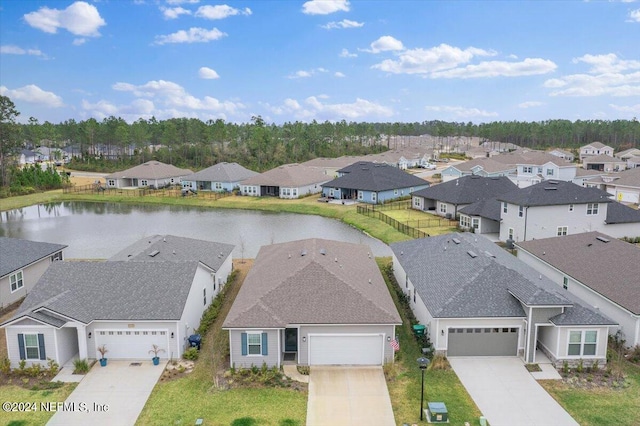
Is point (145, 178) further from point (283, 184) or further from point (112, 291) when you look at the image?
point (112, 291)

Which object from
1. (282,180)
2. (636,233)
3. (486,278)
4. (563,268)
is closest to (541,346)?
(486,278)

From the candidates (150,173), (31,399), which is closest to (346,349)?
(31,399)

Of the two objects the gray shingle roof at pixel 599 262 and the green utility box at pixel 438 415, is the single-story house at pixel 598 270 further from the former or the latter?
the green utility box at pixel 438 415

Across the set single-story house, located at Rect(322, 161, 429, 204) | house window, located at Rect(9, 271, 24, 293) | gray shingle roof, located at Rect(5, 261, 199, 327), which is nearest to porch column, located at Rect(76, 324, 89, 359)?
gray shingle roof, located at Rect(5, 261, 199, 327)

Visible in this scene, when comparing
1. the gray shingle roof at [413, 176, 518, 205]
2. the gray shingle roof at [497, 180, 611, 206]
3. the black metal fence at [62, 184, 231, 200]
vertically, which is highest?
the gray shingle roof at [497, 180, 611, 206]

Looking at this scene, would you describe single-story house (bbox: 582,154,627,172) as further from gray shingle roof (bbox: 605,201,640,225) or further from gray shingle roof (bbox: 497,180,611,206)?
gray shingle roof (bbox: 497,180,611,206)

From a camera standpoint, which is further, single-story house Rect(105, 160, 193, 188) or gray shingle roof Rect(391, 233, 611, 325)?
single-story house Rect(105, 160, 193, 188)
